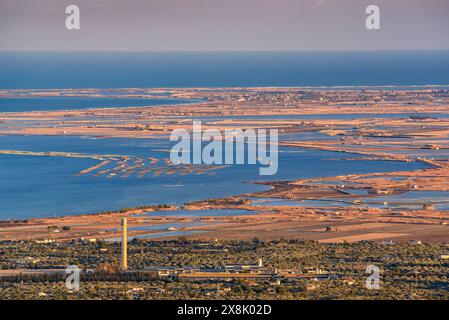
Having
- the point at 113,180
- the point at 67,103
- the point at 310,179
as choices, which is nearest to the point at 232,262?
the point at 113,180

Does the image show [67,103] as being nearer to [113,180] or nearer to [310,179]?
[113,180]

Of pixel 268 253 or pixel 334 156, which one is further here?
pixel 334 156

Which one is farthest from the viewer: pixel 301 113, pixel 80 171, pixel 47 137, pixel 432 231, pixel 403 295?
pixel 301 113

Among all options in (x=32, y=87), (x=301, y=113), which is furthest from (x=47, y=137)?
(x=32, y=87)

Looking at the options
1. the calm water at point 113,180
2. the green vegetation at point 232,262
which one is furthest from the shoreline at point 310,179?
the green vegetation at point 232,262

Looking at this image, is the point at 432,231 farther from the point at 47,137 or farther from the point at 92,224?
the point at 47,137

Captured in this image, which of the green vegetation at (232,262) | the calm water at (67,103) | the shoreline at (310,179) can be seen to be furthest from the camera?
the calm water at (67,103)

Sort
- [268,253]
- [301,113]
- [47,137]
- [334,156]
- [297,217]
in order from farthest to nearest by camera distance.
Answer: [301,113] → [47,137] → [334,156] → [297,217] → [268,253]

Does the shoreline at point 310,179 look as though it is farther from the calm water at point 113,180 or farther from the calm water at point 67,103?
the calm water at point 67,103
